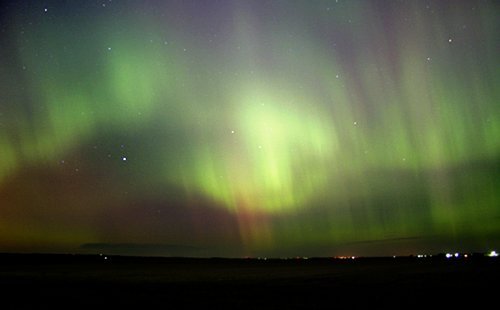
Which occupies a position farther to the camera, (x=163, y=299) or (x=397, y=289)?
(x=397, y=289)

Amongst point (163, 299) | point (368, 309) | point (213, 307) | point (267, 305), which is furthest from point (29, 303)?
point (368, 309)

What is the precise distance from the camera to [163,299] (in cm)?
2386

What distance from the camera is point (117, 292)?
27.6 m

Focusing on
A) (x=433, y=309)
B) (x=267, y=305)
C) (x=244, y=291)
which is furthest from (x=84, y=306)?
(x=433, y=309)

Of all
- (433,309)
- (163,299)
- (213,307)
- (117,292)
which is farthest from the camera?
(117,292)

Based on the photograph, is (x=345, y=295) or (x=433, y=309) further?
(x=345, y=295)

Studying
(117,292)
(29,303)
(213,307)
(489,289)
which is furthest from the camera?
(117,292)

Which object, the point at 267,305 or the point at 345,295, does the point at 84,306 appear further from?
the point at 345,295

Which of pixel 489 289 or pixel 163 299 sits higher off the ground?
pixel 163 299

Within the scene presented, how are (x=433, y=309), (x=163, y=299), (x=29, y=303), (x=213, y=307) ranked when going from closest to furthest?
(x=433, y=309) < (x=213, y=307) < (x=29, y=303) < (x=163, y=299)

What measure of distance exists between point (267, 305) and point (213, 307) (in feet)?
7.59

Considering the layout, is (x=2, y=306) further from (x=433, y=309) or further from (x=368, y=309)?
(x=433, y=309)

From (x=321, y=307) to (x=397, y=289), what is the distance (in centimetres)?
938

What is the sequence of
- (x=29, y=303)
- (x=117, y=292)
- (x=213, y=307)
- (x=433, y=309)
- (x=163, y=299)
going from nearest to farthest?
(x=433, y=309)
(x=213, y=307)
(x=29, y=303)
(x=163, y=299)
(x=117, y=292)
